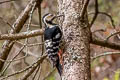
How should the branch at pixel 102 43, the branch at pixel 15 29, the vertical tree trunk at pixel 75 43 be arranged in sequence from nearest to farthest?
the vertical tree trunk at pixel 75 43
the branch at pixel 102 43
the branch at pixel 15 29

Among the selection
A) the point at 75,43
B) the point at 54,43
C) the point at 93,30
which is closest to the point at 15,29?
the point at 54,43

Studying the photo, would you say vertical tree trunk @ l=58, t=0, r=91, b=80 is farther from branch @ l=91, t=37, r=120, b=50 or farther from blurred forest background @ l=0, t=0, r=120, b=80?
blurred forest background @ l=0, t=0, r=120, b=80

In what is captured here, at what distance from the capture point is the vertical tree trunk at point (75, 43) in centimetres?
302

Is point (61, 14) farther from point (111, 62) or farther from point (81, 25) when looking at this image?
point (111, 62)

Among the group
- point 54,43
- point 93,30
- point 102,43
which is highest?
point 54,43

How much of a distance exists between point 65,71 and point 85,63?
0.20 metres

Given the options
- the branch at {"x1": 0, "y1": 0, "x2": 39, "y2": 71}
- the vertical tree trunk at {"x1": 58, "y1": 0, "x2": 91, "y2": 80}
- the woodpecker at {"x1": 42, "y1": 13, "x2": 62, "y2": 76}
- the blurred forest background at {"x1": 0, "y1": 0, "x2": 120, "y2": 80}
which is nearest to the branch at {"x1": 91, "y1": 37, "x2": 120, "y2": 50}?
the vertical tree trunk at {"x1": 58, "y1": 0, "x2": 91, "y2": 80}

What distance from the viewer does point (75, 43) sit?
10.3 ft

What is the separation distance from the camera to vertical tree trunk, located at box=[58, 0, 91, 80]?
9.91 feet

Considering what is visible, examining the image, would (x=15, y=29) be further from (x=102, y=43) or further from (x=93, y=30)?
(x=93, y=30)

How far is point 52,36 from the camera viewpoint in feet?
10.9

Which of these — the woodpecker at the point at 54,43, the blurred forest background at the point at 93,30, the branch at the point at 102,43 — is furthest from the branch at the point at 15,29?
the blurred forest background at the point at 93,30

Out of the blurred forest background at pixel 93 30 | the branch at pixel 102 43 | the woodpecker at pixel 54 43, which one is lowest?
the blurred forest background at pixel 93 30

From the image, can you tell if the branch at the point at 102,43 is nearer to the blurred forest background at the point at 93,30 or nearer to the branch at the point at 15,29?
the branch at the point at 15,29
